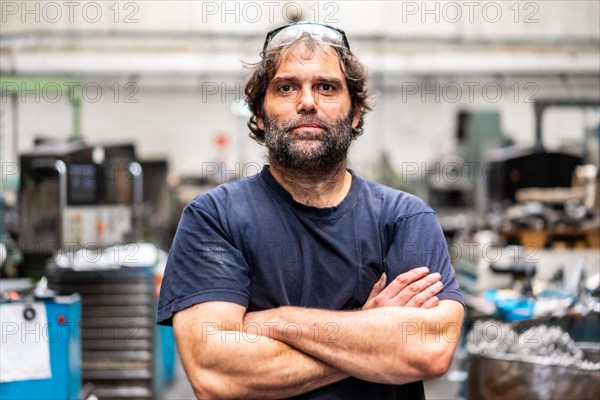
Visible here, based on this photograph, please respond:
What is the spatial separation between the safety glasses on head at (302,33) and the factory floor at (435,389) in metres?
3.03

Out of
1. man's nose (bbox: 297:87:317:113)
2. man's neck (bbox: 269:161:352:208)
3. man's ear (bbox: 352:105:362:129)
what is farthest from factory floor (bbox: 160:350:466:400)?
man's nose (bbox: 297:87:317:113)

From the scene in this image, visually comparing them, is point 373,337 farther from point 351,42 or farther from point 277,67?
point 351,42

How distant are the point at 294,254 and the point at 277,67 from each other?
0.45 m

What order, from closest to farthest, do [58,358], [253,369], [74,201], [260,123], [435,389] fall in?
[253,369] → [260,123] → [58,358] → [74,201] → [435,389]

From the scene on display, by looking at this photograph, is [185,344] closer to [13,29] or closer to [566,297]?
[566,297]

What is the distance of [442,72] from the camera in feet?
32.0

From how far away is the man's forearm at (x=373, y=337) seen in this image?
4.84 ft

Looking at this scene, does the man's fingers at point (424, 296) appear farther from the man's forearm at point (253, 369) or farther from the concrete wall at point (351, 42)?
the concrete wall at point (351, 42)

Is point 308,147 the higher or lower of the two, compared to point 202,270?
higher

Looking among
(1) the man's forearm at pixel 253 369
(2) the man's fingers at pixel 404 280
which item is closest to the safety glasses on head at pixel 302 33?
(2) the man's fingers at pixel 404 280

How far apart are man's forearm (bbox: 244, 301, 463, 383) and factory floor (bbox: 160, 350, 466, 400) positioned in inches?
115

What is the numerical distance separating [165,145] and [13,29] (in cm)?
419

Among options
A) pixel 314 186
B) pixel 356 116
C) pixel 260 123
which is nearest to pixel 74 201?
pixel 260 123

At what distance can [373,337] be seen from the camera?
4.92ft
